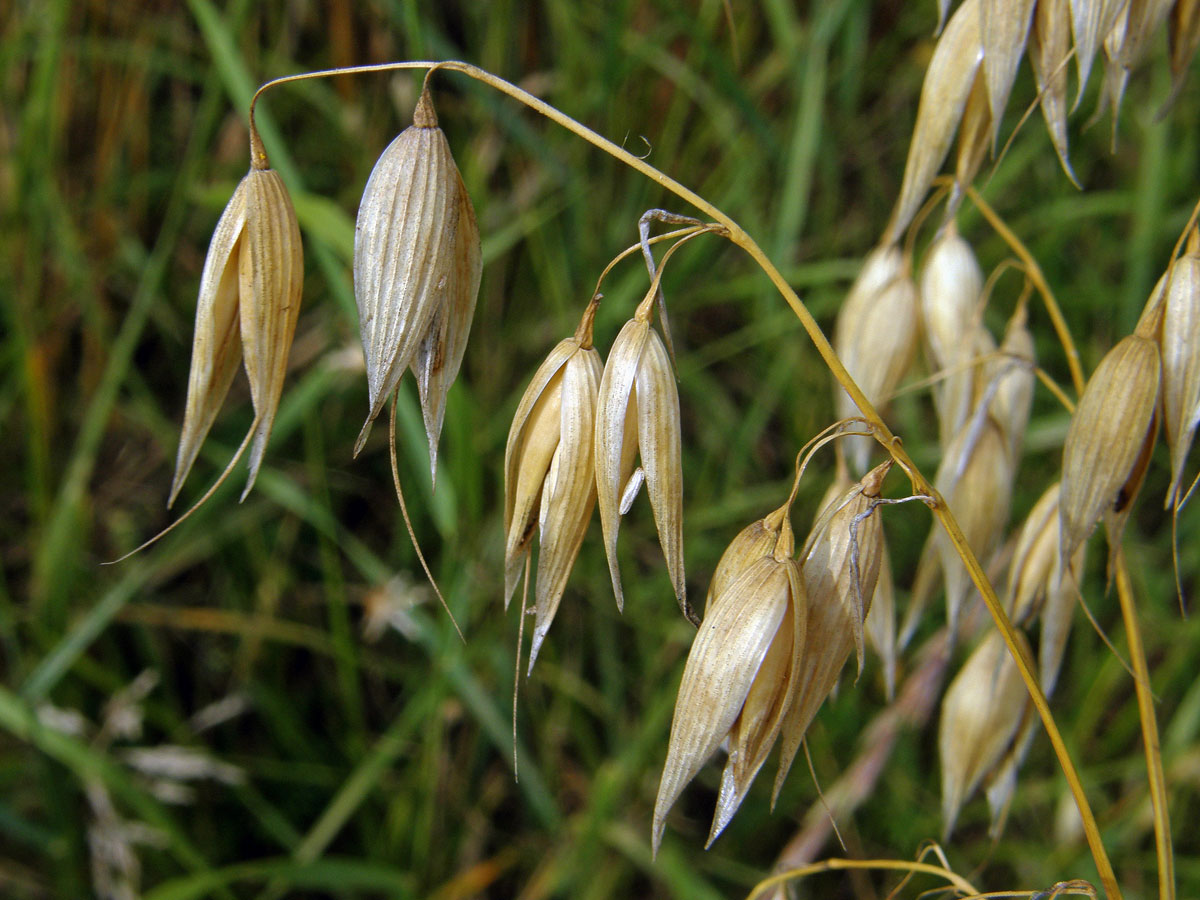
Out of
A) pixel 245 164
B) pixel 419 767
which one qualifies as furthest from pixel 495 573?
pixel 245 164

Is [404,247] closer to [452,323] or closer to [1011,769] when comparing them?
[452,323]

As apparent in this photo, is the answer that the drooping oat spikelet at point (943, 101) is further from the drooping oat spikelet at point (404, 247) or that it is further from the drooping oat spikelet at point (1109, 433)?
the drooping oat spikelet at point (404, 247)

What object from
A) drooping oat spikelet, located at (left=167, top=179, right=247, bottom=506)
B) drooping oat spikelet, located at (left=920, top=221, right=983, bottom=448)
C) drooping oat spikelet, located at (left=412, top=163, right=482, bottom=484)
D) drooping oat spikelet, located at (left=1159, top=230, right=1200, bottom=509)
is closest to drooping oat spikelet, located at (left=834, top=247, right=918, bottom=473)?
drooping oat spikelet, located at (left=920, top=221, right=983, bottom=448)

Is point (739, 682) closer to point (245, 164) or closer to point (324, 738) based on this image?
point (324, 738)

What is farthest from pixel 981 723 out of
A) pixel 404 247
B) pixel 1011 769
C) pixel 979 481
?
pixel 404 247

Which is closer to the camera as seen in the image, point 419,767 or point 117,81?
point 419,767

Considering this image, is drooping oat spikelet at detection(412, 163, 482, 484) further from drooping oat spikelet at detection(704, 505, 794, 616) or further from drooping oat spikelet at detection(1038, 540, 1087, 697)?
drooping oat spikelet at detection(1038, 540, 1087, 697)
